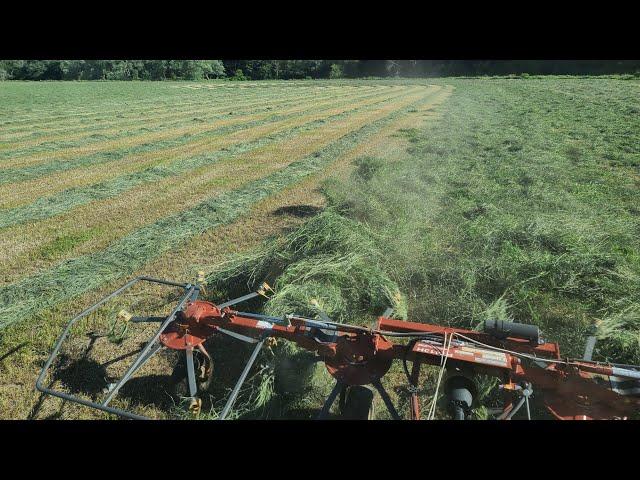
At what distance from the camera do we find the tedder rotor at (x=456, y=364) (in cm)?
301

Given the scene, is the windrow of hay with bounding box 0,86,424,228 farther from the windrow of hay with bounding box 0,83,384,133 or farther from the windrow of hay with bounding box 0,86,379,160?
the windrow of hay with bounding box 0,83,384,133

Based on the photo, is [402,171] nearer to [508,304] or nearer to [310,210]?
[310,210]

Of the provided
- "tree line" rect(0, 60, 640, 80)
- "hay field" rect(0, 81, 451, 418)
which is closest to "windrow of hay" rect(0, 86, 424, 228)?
"hay field" rect(0, 81, 451, 418)

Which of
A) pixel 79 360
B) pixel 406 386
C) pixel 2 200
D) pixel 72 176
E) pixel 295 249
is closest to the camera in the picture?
pixel 406 386

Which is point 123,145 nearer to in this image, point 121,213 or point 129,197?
point 129,197

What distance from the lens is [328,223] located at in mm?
6090

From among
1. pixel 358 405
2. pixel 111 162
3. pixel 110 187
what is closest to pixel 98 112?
pixel 111 162

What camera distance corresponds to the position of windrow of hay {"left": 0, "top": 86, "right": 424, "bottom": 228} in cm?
908

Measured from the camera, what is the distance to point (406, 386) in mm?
4043

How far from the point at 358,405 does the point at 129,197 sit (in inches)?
336

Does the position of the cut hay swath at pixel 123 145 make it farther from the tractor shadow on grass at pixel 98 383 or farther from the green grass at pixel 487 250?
the tractor shadow on grass at pixel 98 383

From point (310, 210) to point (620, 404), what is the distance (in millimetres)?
6557

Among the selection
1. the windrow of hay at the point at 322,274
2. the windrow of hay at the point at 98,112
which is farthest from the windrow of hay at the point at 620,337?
the windrow of hay at the point at 98,112

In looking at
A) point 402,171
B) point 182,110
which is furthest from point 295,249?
point 182,110
